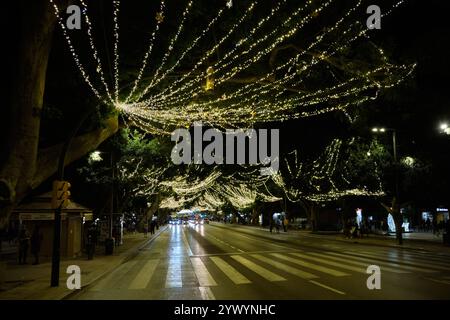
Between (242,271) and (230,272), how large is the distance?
Result: 1.66 ft

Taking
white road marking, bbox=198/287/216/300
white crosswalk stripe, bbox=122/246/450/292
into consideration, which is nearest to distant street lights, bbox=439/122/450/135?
white crosswalk stripe, bbox=122/246/450/292

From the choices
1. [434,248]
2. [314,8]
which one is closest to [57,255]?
[314,8]

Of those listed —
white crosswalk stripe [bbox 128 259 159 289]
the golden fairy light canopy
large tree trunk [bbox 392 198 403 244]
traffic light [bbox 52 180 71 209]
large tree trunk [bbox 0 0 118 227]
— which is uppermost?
the golden fairy light canopy

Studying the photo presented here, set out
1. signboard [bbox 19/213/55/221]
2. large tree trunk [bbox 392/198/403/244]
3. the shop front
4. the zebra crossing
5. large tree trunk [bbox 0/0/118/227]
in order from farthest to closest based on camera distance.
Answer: large tree trunk [bbox 392/198/403/244], the shop front, signboard [bbox 19/213/55/221], the zebra crossing, large tree trunk [bbox 0/0/118/227]

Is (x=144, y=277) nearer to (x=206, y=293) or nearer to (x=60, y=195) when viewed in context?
(x=60, y=195)

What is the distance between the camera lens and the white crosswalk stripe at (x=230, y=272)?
46.0 feet

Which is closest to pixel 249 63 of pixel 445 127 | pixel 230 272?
pixel 230 272

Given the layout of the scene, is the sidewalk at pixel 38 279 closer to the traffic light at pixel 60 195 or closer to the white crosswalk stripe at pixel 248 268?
A: the white crosswalk stripe at pixel 248 268

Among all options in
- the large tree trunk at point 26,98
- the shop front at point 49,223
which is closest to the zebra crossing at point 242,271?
the shop front at point 49,223

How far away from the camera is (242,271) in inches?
645

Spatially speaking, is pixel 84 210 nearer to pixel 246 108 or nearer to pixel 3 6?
pixel 246 108

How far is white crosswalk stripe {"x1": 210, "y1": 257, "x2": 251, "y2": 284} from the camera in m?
14.0

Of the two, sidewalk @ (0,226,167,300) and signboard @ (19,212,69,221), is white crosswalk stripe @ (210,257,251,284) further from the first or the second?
signboard @ (19,212,69,221)
